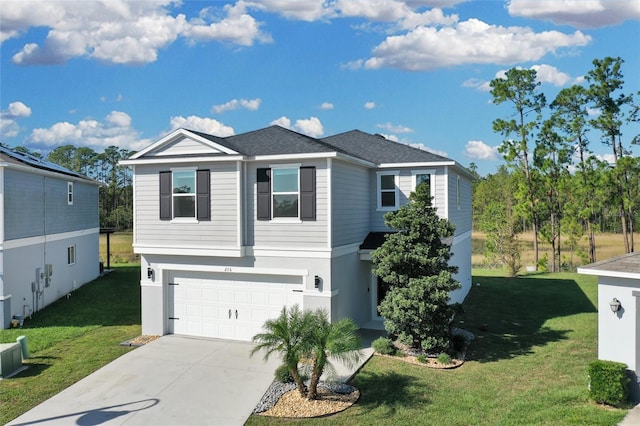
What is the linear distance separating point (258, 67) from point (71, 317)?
1329 centimetres

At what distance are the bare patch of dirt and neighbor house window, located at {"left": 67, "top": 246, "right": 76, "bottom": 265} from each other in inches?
598

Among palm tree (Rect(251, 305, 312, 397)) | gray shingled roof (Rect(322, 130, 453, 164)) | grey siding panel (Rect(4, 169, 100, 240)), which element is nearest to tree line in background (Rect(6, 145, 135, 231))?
grey siding panel (Rect(4, 169, 100, 240))

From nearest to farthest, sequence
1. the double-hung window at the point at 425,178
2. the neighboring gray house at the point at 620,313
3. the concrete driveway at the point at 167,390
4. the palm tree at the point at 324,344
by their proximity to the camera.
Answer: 1. the concrete driveway at the point at 167,390
2. the palm tree at the point at 324,344
3. the neighboring gray house at the point at 620,313
4. the double-hung window at the point at 425,178

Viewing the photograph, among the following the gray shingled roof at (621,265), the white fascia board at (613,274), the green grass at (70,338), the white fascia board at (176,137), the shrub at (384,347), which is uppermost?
the white fascia board at (176,137)

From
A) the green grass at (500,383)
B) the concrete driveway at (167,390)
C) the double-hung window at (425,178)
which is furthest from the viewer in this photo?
the double-hung window at (425,178)

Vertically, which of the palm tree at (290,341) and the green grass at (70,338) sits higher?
the palm tree at (290,341)

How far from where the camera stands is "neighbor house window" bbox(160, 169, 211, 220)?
13.4m

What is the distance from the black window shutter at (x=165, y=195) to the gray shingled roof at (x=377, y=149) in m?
6.18

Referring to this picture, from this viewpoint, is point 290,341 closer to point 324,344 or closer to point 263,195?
point 324,344

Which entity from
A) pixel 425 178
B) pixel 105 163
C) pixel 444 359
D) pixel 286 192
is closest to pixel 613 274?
pixel 444 359

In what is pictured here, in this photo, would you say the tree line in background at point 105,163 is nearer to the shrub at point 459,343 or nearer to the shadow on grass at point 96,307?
the shadow on grass at point 96,307

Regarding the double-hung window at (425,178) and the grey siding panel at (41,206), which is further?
the grey siding panel at (41,206)

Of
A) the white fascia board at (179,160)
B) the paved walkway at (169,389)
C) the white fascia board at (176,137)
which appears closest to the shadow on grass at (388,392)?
the paved walkway at (169,389)

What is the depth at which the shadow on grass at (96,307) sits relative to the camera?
16.2 meters
